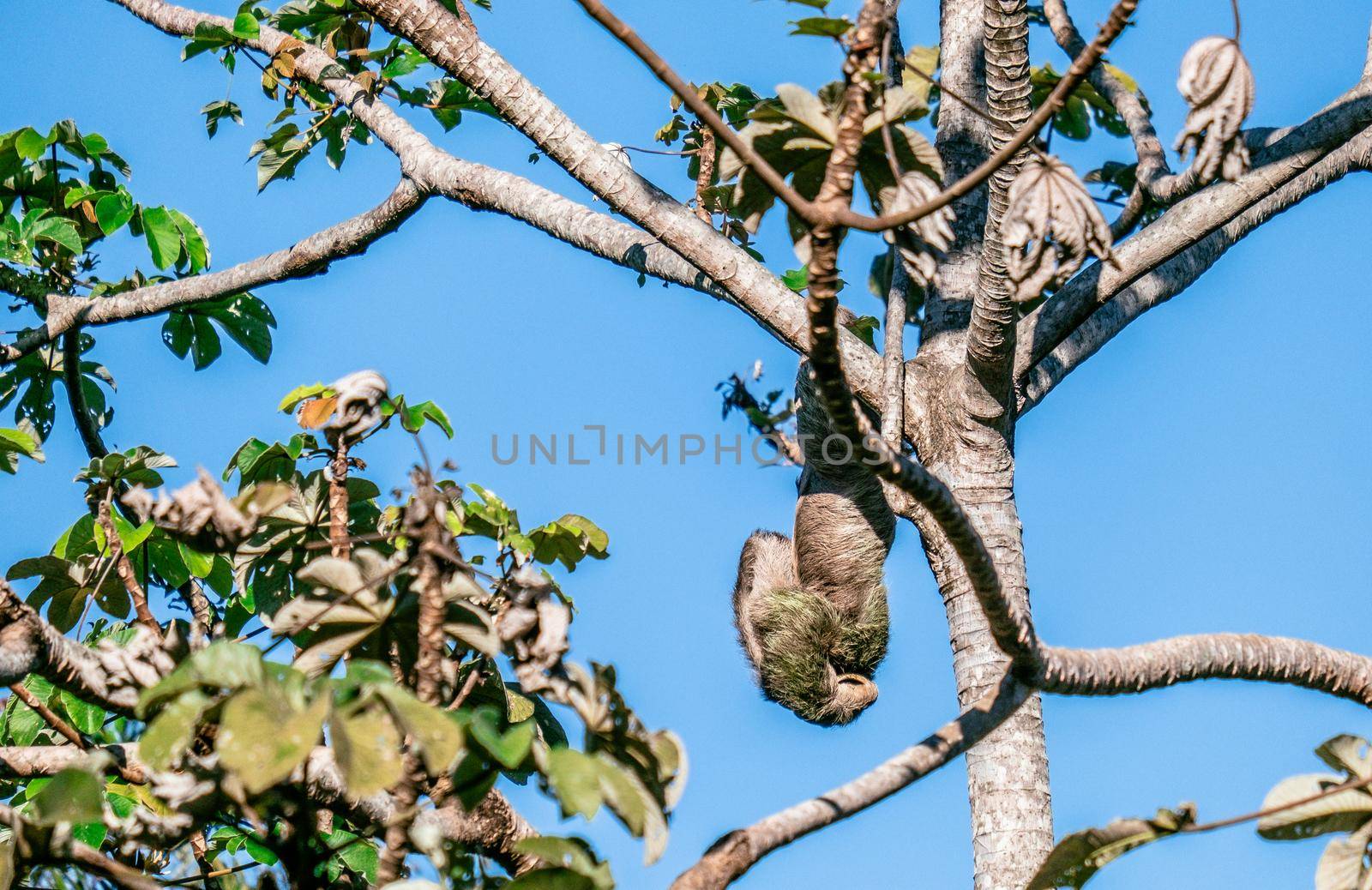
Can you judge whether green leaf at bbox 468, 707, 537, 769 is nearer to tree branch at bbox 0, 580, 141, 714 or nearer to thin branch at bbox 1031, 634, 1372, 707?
tree branch at bbox 0, 580, 141, 714

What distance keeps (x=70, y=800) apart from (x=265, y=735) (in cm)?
29

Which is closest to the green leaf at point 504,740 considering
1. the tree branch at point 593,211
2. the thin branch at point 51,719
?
the thin branch at point 51,719

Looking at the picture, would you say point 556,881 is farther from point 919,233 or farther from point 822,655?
point 822,655

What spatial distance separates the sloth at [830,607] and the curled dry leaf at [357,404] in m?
1.99

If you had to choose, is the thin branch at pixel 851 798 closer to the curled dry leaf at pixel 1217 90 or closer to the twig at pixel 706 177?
the curled dry leaf at pixel 1217 90

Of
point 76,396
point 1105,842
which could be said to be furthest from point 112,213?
point 1105,842

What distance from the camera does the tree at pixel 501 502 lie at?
1.43 metres

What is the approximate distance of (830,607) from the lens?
12.5ft

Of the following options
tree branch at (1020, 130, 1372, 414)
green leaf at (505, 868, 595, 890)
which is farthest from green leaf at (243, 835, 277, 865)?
tree branch at (1020, 130, 1372, 414)

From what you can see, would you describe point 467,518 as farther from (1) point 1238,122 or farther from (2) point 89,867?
(1) point 1238,122

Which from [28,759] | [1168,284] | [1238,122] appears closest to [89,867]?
[28,759]

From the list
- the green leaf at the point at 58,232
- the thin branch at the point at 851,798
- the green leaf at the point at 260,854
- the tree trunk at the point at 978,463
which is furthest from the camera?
the green leaf at the point at 58,232

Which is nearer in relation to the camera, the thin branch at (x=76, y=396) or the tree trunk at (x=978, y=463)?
the tree trunk at (x=978, y=463)

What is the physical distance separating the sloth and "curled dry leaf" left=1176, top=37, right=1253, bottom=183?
2.13 m
